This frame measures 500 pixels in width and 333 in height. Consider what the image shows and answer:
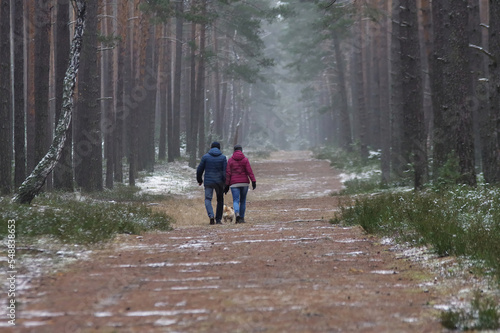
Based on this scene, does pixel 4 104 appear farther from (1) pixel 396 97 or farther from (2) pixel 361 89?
(2) pixel 361 89

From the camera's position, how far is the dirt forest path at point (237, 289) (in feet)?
13.9

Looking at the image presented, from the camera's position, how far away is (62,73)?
17578 mm

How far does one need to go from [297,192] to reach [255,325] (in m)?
20.0

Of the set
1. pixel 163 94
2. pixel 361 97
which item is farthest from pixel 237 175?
pixel 163 94

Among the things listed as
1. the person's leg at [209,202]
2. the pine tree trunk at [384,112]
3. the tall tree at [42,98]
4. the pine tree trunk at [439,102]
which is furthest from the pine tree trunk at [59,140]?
the pine tree trunk at [384,112]

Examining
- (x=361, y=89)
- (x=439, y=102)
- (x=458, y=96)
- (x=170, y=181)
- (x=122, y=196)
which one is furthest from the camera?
(x=361, y=89)

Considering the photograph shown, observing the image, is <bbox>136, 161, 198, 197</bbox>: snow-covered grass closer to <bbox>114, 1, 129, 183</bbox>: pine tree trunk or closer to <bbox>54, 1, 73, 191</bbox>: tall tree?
<bbox>114, 1, 129, 183</bbox>: pine tree trunk

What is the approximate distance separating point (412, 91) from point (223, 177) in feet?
23.6

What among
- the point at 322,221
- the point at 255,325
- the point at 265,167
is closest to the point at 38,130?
the point at 322,221

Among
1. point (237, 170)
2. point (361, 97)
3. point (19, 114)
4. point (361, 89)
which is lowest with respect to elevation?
point (237, 170)

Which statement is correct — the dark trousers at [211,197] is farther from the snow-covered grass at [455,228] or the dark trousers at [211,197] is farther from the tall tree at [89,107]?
the tall tree at [89,107]

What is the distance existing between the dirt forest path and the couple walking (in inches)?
152

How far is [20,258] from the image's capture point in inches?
269

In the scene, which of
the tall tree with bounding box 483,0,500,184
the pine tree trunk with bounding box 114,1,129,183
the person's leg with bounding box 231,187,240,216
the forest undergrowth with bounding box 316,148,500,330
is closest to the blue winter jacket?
the person's leg with bounding box 231,187,240,216
